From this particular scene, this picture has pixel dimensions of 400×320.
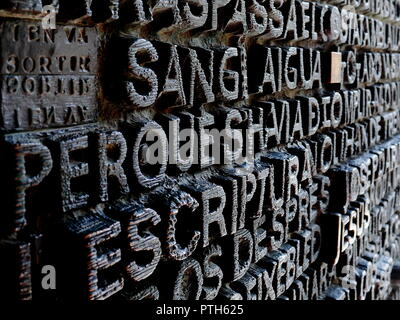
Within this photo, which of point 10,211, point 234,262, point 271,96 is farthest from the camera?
point 271,96

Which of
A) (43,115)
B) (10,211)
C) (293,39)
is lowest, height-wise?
(10,211)

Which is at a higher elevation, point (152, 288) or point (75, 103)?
point (75, 103)

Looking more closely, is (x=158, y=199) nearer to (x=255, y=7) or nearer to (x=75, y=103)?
(x=75, y=103)

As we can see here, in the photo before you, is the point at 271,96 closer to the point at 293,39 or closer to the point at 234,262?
the point at 293,39

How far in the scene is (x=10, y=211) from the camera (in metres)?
0.66

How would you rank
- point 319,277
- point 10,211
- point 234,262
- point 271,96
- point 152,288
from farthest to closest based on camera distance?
point 319,277 < point 271,96 < point 234,262 < point 152,288 < point 10,211

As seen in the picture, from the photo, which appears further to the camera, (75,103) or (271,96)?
(271,96)

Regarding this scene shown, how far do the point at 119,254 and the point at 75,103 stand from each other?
0.86ft

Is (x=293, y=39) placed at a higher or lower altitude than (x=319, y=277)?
higher

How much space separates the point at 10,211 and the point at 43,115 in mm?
148

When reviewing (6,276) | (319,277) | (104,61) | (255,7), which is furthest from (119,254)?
(319,277)

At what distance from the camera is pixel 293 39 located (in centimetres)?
138

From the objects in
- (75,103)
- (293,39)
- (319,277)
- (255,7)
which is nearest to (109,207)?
(75,103)

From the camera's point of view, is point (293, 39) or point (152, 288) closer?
point (152, 288)
